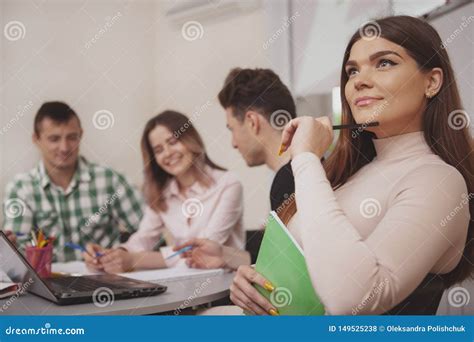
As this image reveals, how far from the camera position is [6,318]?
5.24ft

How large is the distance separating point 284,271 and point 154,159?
3.35 feet

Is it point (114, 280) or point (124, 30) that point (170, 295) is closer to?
point (114, 280)

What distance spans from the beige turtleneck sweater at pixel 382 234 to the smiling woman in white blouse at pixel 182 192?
0.84m

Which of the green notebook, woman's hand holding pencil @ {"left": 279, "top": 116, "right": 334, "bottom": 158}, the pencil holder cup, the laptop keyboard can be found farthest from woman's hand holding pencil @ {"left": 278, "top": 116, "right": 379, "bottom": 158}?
A: the pencil holder cup

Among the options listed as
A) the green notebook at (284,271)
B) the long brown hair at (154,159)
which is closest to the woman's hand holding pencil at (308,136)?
the green notebook at (284,271)

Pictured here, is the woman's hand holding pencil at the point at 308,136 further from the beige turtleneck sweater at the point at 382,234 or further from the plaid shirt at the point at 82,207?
the plaid shirt at the point at 82,207

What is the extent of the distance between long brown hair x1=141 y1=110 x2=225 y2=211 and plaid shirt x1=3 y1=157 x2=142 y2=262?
0.28 ft

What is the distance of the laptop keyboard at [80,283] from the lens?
136 centimetres

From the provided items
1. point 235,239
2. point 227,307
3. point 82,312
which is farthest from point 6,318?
point 235,239

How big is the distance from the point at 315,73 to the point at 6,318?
127 centimetres

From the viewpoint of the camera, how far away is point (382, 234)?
1115 millimetres

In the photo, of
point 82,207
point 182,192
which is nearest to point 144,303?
point 182,192

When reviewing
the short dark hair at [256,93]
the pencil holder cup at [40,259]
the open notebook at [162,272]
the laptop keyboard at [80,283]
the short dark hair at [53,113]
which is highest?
the short dark hair at [53,113]

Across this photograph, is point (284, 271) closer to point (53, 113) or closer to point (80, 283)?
point (80, 283)
